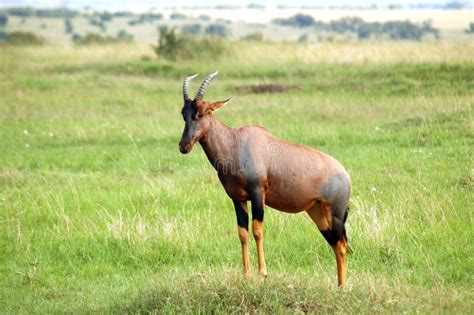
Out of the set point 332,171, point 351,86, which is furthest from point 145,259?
point 351,86

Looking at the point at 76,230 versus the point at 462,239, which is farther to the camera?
the point at 76,230

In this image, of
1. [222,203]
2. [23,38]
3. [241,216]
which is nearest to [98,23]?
[23,38]

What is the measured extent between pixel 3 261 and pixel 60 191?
7.76 feet

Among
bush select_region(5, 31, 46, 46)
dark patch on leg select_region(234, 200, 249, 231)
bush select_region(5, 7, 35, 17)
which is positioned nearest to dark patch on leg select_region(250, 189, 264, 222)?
dark patch on leg select_region(234, 200, 249, 231)

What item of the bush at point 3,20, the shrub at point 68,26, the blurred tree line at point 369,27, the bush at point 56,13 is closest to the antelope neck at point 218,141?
the blurred tree line at point 369,27

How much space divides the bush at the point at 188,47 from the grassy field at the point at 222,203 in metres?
5.68

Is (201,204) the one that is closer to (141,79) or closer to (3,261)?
(3,261)

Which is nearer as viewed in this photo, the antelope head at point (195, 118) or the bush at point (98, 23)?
the antelope head at point (195, 118)

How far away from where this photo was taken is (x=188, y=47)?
26359 millimetres

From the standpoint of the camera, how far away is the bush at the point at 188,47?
26234 millimetres

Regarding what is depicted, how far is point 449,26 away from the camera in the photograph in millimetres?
60875

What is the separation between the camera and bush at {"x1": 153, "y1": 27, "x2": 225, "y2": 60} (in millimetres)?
26234

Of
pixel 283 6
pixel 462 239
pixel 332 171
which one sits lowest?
pixel 283 6

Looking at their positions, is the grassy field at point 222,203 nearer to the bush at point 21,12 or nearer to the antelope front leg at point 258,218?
the antelope front leg at point 258,218
